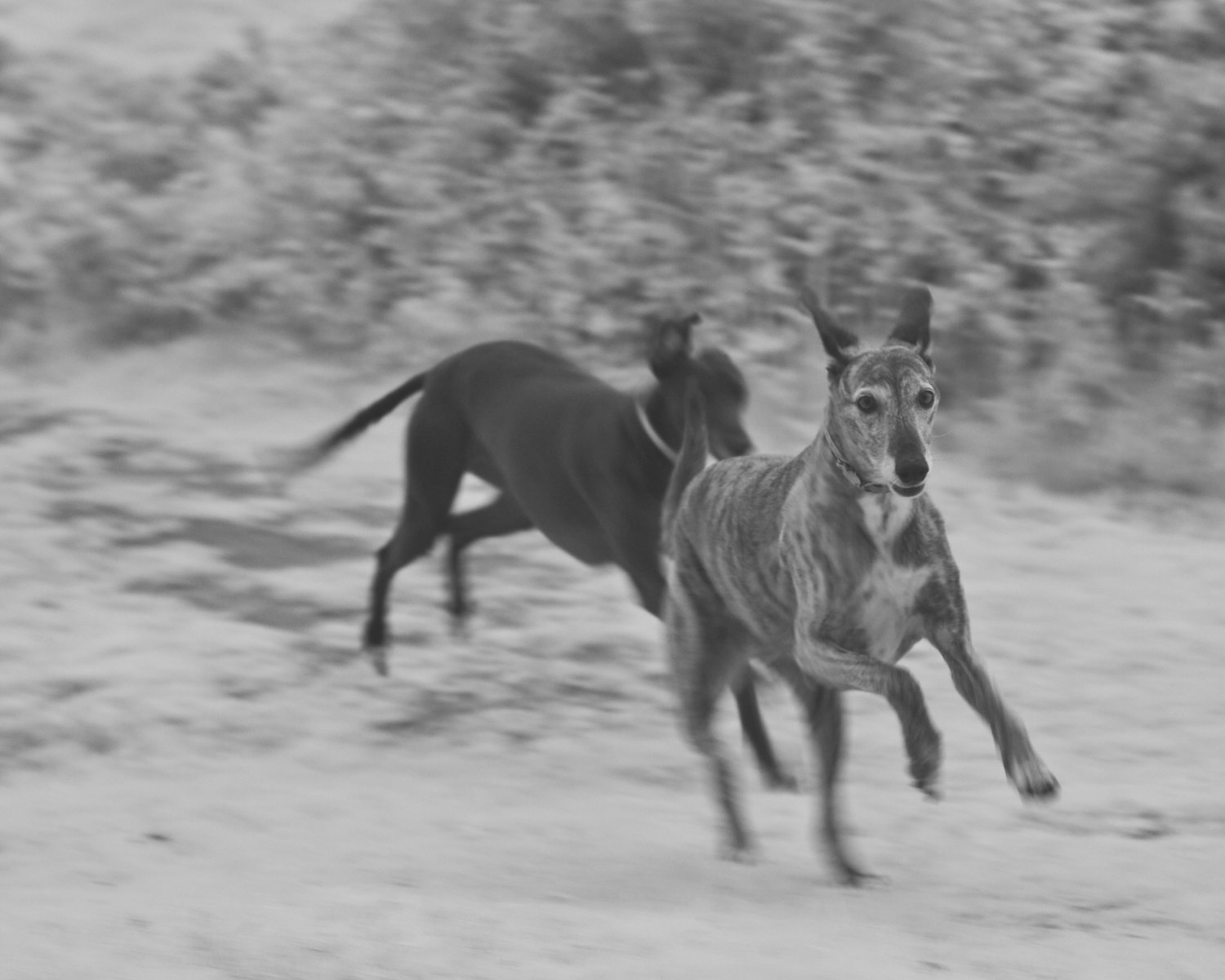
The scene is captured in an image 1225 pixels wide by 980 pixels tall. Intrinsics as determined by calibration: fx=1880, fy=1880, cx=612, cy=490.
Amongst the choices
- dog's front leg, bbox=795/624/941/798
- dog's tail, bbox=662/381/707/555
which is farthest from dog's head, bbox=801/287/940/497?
dog's tail, bbox=662/381/707/555

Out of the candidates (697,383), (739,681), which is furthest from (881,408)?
(697,383)

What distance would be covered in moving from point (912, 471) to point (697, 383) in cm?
204

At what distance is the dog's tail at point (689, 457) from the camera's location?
4953 mm

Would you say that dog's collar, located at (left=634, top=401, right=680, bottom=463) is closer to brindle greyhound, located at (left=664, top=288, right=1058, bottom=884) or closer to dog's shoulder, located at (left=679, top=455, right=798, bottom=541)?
dog's shoulder, located at (left=679, top=455, right=798, bottom=541)

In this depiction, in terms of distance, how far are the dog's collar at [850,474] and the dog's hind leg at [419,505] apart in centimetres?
280

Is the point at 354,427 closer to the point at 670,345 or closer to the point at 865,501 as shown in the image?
the point at 670,345

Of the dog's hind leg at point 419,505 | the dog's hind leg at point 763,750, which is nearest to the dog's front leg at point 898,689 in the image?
the dog's hind leg at point 763,750

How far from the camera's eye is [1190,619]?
7125mm

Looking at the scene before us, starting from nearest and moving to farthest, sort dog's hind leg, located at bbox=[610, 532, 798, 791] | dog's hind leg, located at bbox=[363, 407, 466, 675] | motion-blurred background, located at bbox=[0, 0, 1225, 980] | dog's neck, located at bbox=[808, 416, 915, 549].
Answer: dog's neck, located at bbox=[808, 416, 915, 549]
motion-blurred background, located at bbox=[0, 0, 1225, 980]
dog's hind leg, located at bbox=[610, 532, 798, 791]
dog's hind leg, located at bbox=[363, 407, 466, 675]

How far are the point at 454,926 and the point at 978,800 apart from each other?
7.13 ft

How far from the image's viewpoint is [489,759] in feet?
19.2

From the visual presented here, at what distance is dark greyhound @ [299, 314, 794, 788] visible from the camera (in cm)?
564

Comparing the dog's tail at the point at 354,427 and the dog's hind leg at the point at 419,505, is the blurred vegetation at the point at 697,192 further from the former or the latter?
the dog's hind leg at the point at 419,505

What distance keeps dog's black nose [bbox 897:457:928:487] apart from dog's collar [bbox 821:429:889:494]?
11 cm
